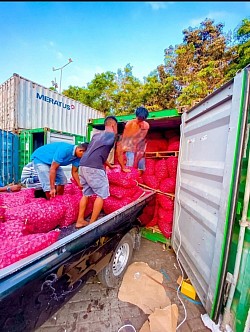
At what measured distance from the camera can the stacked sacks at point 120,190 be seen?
2579mm

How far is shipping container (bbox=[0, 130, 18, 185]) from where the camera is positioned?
5.80 meters

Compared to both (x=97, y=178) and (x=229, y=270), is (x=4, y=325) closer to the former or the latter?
(x=97, y=178)

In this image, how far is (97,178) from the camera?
2350mm

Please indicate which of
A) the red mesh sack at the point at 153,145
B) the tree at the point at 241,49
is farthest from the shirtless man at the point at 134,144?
the tree at the point at 241,49

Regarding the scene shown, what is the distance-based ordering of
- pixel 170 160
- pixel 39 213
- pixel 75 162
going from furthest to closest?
pixel 170 160
pixel 75 162
pixel 39 213

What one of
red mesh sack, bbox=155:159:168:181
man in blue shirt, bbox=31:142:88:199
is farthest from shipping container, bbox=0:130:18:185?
red mesh sack, bbox=155:159:168:181

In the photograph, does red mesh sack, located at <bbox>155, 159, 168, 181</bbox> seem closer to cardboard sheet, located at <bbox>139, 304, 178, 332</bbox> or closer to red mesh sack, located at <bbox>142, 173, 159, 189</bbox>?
red mesh sack, located at <bbox>142, 173, 159, 189</bbox>

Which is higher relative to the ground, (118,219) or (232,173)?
(232,173)

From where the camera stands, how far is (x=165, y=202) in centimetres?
323

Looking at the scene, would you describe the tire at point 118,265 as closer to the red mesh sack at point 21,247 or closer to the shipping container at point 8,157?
the red mesh sack at point 21,247

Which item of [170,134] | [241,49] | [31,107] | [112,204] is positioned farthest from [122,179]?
[241,49]

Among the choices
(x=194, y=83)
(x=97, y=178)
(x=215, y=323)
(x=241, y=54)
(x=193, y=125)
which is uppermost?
(x=241, y=54)

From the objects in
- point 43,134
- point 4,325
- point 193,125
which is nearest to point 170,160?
point 193,125

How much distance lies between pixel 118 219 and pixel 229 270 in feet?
3.85
